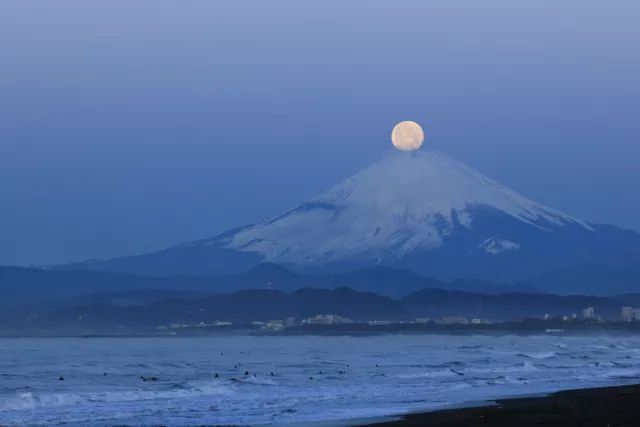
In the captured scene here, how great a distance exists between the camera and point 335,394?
5491cm

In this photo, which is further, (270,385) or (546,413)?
(270,385)

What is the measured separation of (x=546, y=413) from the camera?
44969 millimetres

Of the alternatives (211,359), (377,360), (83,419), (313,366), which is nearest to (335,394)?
(83,419)

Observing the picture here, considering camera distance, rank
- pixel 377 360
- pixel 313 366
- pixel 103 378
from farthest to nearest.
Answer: pixel 377 360 < pixel 313 366 < pixel 103 378

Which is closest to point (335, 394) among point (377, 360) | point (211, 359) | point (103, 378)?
point (103, 378)

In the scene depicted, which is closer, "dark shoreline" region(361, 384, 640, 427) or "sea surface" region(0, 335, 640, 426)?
"dark shoreline" region(361, 384, 640, 427)

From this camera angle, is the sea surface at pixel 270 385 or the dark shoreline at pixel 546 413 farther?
the sea surface at pixel 270 385

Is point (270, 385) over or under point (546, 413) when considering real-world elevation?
over

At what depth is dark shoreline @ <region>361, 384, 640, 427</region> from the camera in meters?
41.5

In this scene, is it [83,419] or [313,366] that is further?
[313,366]

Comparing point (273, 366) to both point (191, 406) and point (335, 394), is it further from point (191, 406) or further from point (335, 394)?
point (191, 406)

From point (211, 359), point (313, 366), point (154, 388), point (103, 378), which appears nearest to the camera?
point (154, 388)

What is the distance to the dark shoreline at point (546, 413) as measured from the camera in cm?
4150

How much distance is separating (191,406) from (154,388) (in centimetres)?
1005
